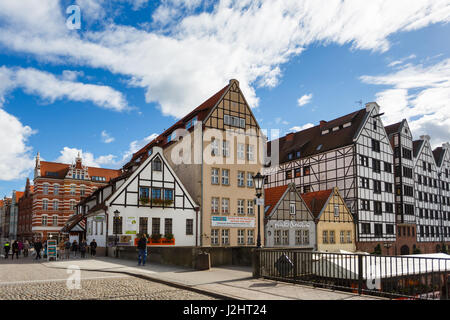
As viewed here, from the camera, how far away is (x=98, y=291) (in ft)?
37.9

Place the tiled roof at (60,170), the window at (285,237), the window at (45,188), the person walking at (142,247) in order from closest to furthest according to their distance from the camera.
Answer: the person walking at (142,247) < the window at (285,237) < the window at (45,188) < the tiled roof at (60,170)

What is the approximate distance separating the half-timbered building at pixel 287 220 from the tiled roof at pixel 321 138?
1054 cm

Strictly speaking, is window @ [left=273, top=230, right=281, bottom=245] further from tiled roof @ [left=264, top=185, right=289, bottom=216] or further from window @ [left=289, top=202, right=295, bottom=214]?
window @ [left=289, top=202, right=295, bottom=214]

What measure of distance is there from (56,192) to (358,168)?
166ft

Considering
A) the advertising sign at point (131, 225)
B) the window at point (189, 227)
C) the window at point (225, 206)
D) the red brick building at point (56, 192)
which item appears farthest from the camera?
the red brick building at point (56, 192)

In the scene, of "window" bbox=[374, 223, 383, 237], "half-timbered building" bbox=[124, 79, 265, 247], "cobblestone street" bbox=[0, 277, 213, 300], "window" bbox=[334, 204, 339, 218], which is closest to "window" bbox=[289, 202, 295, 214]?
"half-timbered building" bbox=[124, 79, 265, 247]

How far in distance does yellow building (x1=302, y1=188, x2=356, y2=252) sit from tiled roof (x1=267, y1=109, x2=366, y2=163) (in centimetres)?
697

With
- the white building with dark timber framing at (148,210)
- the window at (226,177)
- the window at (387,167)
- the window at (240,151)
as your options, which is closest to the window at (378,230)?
the window at (387,167)

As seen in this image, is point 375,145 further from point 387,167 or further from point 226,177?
point 226,177

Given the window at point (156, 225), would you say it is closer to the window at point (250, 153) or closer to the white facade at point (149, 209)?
the white facade at point (149, 209)

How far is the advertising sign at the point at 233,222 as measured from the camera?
1458 inches

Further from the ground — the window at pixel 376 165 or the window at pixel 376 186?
the window at pixel 376 165

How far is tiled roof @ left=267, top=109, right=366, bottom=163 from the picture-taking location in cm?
4994
